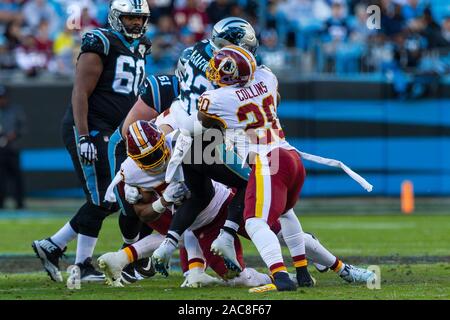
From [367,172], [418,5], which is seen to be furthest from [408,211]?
[418,5]

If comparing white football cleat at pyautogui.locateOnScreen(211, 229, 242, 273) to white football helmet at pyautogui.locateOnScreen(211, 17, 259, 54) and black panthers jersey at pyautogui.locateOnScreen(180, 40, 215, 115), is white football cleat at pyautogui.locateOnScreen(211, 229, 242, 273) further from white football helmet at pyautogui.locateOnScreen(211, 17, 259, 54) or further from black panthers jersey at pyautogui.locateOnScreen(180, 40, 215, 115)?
white football helmet at pyautogui.locateOnScreen(211, 17, 259, 54)

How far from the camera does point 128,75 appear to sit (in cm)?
811

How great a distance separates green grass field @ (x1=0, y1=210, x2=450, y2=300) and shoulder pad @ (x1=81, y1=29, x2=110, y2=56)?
175 centimetres

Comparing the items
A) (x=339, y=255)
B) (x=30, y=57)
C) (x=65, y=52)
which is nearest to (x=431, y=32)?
(x=65, y=52)

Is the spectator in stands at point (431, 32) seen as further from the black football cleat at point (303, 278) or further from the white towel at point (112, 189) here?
the black football cleat at point (303, 278)

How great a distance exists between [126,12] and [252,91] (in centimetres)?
182

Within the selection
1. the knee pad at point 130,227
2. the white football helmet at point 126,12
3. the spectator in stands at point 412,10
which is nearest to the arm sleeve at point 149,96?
the white football helmet at point 126,12

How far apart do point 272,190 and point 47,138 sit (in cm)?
1131

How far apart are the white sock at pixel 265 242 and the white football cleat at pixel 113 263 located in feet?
3.54

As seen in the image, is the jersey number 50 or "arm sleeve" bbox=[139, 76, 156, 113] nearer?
"arm sleeve" bbox=[139, 76, 156, 113]

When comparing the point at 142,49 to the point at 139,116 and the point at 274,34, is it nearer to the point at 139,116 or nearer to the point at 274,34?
the point at 139,116

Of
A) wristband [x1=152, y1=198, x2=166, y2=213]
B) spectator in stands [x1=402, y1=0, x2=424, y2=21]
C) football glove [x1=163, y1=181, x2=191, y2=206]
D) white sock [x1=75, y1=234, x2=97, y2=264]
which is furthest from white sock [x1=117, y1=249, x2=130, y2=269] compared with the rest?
spectator in stands [x1=402, y1=0, x2=424, y2=21]

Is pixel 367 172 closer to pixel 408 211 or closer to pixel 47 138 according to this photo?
pixel 408 211

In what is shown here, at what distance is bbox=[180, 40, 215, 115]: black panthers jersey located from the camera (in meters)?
7.23
